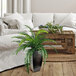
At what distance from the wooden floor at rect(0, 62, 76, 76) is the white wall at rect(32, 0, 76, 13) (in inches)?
127

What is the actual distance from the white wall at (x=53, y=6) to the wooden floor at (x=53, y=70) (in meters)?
3.24

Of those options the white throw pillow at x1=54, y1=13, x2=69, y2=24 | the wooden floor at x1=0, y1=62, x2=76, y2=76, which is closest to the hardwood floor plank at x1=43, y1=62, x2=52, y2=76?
the wooden floor at x1=0, y1=62, x2=76, y2=76

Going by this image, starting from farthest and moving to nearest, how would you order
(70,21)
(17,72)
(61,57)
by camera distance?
(70,21)
(61,57)
(17,72)

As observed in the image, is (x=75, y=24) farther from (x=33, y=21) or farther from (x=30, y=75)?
(x=30, y=75)

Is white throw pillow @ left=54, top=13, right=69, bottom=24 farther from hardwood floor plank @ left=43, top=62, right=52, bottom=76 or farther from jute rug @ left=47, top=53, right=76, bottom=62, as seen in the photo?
hardwood floor plank @ left=43, top=62, right=52, bottom=76

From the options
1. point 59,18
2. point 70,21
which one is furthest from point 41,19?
point 70,21

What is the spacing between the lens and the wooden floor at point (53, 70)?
2.95m

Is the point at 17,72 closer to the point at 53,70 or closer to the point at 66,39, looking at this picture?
the point at 53,70

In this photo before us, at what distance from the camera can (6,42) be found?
122 inches

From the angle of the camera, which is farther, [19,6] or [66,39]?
[19,6]

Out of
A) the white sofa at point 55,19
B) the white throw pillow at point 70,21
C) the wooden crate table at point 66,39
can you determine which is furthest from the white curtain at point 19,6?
the wooden crate table at point 66,39

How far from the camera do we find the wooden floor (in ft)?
9.68

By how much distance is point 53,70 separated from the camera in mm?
3135

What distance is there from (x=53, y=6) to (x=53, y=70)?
144 inches
